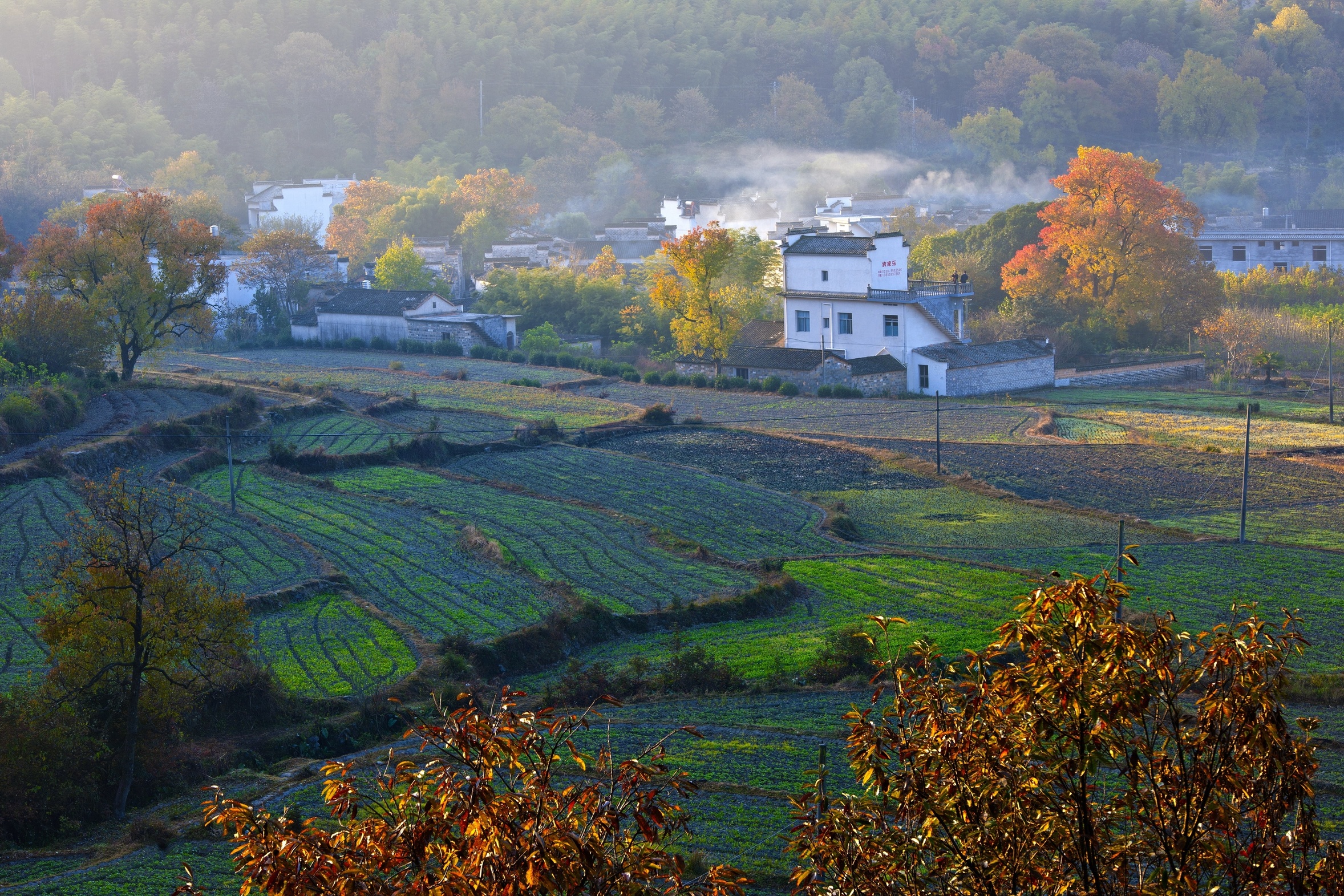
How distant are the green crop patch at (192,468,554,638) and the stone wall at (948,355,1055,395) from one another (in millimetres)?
20898

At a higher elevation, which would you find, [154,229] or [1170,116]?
[1170,116]

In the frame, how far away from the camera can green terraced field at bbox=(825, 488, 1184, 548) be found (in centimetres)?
2203

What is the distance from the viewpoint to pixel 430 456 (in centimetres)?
2955

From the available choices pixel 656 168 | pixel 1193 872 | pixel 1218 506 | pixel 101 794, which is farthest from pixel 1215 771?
pixel 656 168

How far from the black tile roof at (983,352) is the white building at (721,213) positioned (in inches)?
1345

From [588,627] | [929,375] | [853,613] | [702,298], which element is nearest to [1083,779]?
[588,627]

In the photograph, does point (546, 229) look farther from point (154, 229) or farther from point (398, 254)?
point (154, 229)

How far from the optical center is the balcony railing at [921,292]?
41312mm

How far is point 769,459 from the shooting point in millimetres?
29438

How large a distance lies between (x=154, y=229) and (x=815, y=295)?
20.8 meters

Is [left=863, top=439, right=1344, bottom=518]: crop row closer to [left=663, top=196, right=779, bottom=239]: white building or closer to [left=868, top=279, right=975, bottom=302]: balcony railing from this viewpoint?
[left=868, top=279, right=975, bottom=302]: balcony railing

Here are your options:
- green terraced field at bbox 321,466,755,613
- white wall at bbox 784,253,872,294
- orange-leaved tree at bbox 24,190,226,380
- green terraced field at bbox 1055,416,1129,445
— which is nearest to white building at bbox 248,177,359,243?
orange-leaved tree at bbox 24,190,226,380

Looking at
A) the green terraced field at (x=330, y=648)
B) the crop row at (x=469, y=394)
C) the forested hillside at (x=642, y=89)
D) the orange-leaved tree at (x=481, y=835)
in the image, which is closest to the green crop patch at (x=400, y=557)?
the green terraced field at (x=330, y=648)

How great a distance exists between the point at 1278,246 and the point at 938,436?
1582 inches
